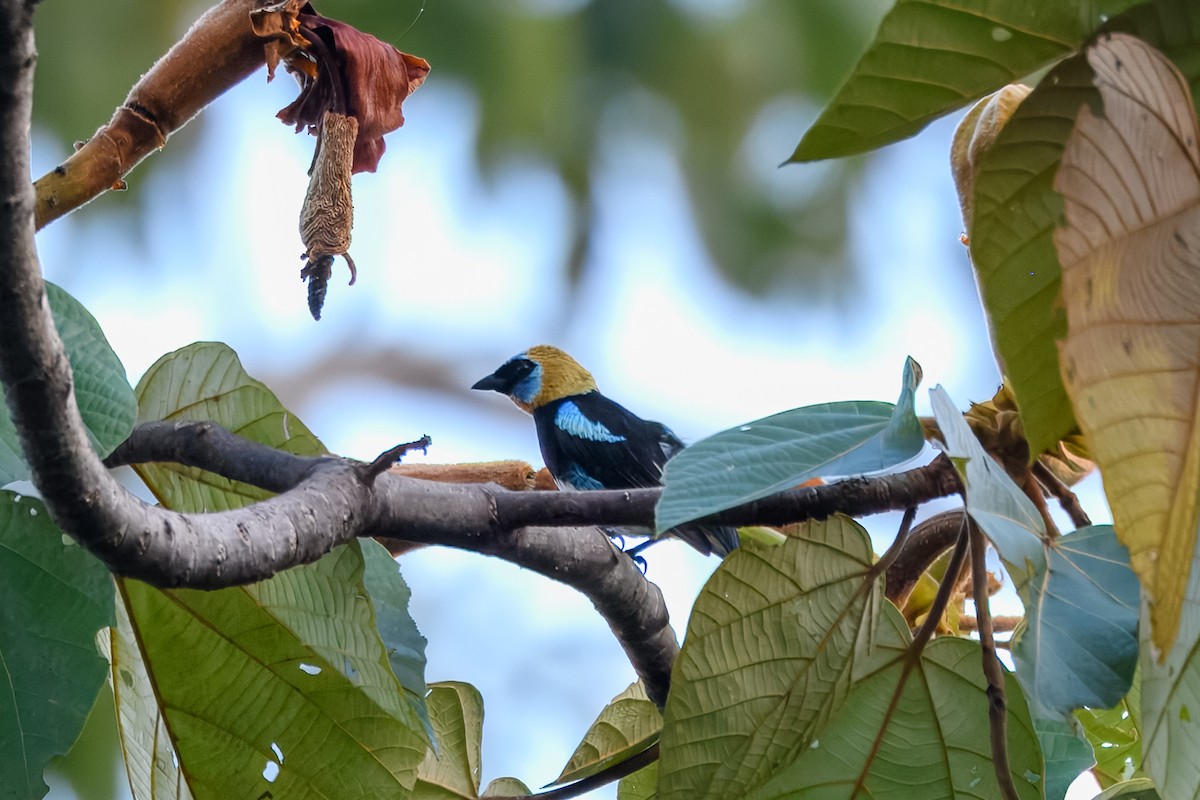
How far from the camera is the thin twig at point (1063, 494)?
68cm

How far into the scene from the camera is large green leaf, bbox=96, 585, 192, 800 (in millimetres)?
727

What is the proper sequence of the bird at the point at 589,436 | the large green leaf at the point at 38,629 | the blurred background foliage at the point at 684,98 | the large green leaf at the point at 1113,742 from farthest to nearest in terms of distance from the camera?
the blurred background foliage at the point at 684,98, the bird at the point at 589,436, the large green leaf at the point at 1113,742, the large green leaf at the point at 38,629

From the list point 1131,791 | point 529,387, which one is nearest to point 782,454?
point 1131,791

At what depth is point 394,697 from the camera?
647 millimetres

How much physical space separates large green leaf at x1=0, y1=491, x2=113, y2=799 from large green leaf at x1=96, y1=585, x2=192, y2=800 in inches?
4.3

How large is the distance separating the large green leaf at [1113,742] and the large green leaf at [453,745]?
451 millimetres

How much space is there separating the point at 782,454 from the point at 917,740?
27cm

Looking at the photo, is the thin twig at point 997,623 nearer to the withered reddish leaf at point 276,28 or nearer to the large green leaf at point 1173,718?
the large green leaf at point 1173,718

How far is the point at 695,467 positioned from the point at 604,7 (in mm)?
6056

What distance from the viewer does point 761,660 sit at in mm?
673

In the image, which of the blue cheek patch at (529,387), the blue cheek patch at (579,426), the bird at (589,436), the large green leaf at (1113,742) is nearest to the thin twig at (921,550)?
the large green leaf at (1113,742)

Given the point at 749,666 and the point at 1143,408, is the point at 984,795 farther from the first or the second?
the point at 1143,408

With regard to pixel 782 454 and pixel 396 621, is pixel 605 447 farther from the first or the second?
pixel 782 454

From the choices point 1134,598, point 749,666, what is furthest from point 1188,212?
point 749,666
